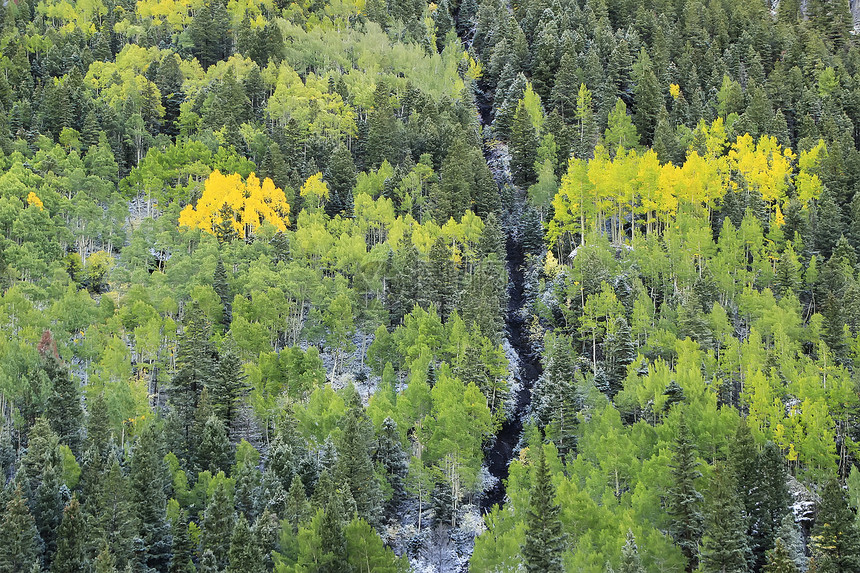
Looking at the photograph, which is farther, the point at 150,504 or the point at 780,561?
the point at 150,504

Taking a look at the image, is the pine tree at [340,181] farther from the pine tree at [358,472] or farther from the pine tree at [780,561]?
the pine tree at [780,561]

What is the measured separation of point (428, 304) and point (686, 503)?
3777cm

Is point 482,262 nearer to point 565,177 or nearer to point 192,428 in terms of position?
point 565,177

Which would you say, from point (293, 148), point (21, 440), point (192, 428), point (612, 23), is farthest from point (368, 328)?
point (612, 23)

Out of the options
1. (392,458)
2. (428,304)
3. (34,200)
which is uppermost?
(34,200)

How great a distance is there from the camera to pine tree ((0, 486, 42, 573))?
58906mm

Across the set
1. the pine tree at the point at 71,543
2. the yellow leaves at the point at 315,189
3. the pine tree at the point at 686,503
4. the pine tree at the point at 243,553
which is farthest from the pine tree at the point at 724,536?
the yellow leaves at the point at 315,189

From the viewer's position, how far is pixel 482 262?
9631cm

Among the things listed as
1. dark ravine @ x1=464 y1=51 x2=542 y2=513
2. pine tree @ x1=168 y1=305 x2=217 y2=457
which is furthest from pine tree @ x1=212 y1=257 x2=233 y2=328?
dark ravine @ x1=464 y1=51 x2=542 y2=513

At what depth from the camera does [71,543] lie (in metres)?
60.2

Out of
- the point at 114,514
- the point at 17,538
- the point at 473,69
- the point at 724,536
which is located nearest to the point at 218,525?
the point at 114,514

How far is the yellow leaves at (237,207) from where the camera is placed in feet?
334

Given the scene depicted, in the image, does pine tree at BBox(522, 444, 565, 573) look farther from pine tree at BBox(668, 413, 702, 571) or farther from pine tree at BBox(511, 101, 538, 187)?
pine tree at BBox(511, 101, 538, 187)

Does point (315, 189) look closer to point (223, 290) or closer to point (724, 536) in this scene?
point (223, 290)
